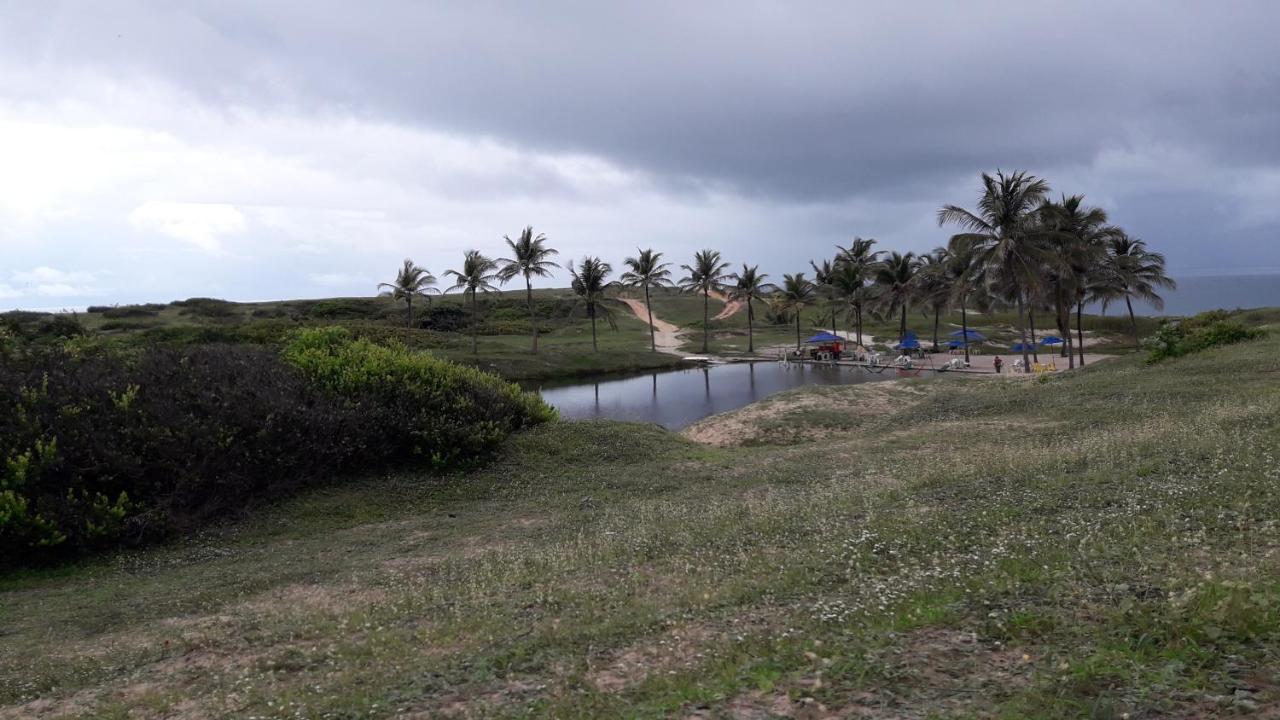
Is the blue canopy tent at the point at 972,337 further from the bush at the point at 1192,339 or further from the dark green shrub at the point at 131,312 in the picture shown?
the dark green shrub at the point at 131,312

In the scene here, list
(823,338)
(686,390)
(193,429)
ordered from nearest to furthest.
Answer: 1. (193,429)
2. (686,390)
3. (823,338)

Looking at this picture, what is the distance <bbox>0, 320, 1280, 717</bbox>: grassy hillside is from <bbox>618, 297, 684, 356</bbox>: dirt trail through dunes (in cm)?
6290

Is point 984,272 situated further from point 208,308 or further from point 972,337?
point 208,308

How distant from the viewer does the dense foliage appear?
12164 millimetres

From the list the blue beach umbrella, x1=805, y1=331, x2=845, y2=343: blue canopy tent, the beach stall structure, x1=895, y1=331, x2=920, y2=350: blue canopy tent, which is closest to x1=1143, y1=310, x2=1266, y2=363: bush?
x1=895, y1=331, x2=920, y2=350: blue canopy tent

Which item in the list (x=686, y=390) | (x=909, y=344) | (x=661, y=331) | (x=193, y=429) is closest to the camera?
Answer: (x=193, y=429)

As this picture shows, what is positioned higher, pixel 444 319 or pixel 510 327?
pixel 444 319

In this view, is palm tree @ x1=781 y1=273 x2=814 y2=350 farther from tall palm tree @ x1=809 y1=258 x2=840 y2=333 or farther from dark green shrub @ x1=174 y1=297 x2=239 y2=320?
dark green shrub @ x1=174 y1=297 x2=239 y2=320

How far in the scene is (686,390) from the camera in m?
51.8

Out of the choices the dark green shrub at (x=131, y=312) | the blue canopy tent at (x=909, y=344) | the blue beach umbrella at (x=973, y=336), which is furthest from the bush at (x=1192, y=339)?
the dark green shrub at (x=131, y=312)

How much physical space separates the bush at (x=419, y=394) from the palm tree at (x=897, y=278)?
184 feet

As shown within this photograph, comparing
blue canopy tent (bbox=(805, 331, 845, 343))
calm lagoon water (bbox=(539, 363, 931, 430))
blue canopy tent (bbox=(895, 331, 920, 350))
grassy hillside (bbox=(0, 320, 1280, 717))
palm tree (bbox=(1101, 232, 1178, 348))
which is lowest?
calm lagoon water (bbox=(539, 363, 931, 430))

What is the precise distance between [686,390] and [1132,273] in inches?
1271

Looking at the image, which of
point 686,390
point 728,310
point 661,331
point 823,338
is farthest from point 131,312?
point 728,310
